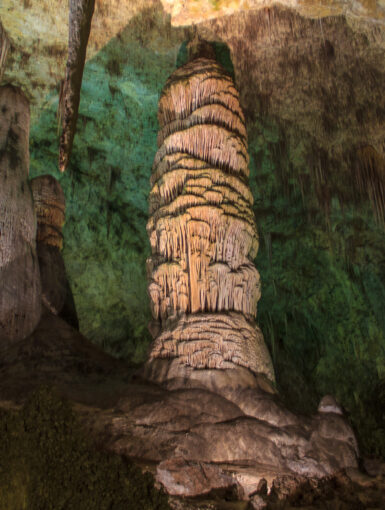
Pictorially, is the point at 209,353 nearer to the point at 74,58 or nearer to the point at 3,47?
the point at 74,58

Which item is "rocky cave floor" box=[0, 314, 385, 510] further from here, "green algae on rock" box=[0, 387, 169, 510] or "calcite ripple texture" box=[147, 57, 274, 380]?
"calcite ripple texture" box=[147, 57, 274, 380]

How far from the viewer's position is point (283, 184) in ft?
45.9

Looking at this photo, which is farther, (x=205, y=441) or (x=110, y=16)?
(x=110, y=16)

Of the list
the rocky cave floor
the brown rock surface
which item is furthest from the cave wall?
the rocky cave floor

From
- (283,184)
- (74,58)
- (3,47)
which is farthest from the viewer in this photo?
(283,184)

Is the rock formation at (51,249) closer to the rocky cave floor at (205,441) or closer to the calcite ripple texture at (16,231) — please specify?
the calcite ripple texture at (16,231)

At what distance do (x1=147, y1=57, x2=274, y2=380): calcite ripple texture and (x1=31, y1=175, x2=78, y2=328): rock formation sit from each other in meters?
2.80

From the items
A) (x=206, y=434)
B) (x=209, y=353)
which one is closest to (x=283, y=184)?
(x=209, y=353)

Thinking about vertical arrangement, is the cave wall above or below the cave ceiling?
below

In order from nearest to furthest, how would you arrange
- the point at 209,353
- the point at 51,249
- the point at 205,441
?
the point at 205,441 → the point at 209,353 → the point at 51,249

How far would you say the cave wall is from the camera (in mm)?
10820

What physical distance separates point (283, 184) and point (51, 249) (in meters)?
7.37

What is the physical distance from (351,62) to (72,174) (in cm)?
832

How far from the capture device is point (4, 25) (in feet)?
34.1
